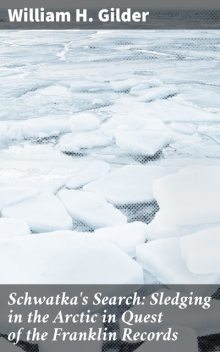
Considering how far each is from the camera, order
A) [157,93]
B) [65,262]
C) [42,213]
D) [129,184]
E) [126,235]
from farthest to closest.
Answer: [157,93], [129,184], [42,213], [126,235], [65,262]

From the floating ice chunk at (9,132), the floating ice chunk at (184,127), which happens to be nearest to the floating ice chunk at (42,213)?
the floating ice chunk at (9,132)

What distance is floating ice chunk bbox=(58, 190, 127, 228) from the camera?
1.34 metres

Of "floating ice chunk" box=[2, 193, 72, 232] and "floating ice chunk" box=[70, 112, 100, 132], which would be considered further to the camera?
"floating ice chunk" box=[70, 112, 100, 132]

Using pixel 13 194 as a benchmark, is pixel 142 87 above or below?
above

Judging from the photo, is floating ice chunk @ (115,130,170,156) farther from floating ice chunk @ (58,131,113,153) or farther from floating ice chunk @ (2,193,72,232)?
floating ice chunk @ (2,193,72,232)

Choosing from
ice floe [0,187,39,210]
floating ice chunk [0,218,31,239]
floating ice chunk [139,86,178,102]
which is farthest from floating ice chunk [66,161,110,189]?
floating ice chunk [139,86,178,102]

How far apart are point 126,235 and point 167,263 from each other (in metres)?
0.14

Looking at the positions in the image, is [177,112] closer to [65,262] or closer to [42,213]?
[42,213]

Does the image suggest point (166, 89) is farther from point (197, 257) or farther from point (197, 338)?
point (197, 338)

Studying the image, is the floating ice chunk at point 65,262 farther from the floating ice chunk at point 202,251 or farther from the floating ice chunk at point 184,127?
the floating ice chunk at point 184,127

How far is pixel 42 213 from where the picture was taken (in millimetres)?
1365

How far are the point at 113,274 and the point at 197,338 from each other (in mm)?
237

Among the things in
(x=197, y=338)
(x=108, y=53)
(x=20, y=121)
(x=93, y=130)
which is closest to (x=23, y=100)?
(x=20, y=121)

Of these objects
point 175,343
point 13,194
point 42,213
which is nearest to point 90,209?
point 42,213
